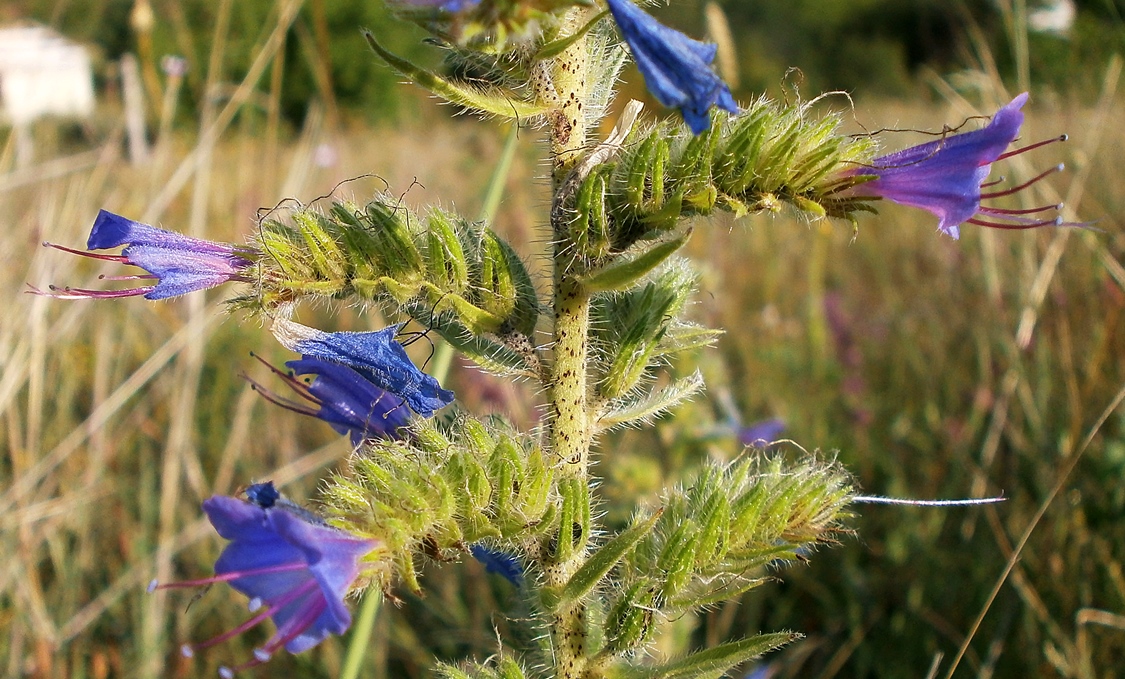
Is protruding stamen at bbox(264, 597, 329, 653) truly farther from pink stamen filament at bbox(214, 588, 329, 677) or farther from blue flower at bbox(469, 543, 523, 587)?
blue flower at bbox(469, 543, 523, 587)

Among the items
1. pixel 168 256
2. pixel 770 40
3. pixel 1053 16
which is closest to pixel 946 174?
pixel 168 256

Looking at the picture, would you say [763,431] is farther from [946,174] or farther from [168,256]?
[168,256]

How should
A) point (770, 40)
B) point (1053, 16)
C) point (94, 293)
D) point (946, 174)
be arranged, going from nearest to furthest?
point (946, 174)
point (94, 293)
point (1053, 16)
point (770, 40)

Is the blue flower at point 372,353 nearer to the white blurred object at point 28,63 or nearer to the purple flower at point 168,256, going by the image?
the purple flower at point 168,256

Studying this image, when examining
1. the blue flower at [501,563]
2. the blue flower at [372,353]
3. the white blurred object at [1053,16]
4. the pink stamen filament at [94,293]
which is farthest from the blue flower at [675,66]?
the white blurred object at [1053,16]

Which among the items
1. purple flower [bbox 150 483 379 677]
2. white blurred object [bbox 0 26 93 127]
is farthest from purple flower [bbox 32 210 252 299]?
white blurred object [bbox 0 26 93 127]

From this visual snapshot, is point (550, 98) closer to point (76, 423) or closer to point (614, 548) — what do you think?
point (614, 548)

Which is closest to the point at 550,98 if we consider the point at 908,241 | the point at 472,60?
the point at 472,60
